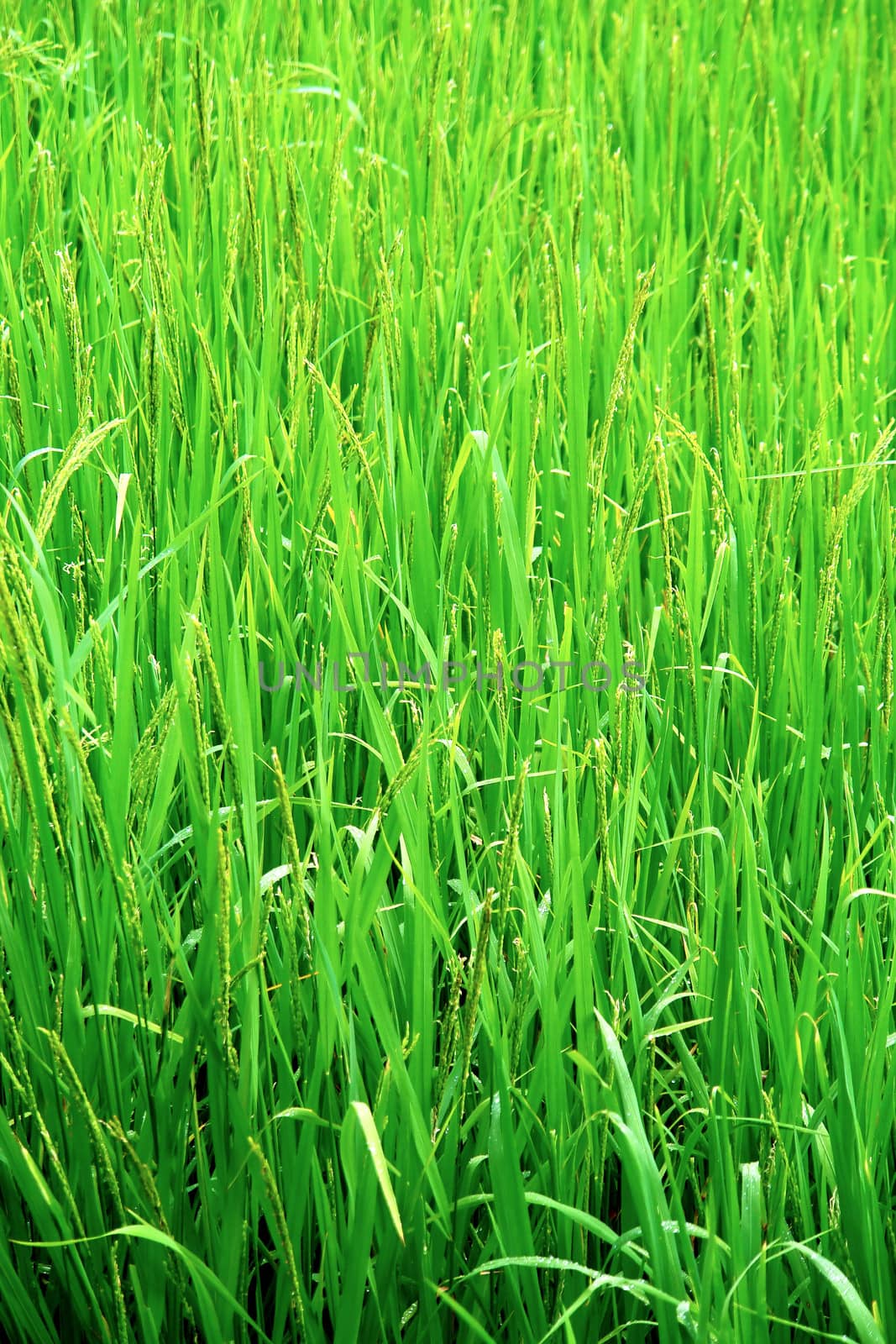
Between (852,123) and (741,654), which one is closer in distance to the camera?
(741,654)

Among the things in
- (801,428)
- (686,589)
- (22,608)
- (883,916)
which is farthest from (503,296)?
(22,608)

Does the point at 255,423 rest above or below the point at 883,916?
above

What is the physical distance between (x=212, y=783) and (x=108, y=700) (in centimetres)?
13

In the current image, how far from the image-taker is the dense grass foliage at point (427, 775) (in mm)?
896

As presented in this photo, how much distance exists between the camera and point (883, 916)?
4.09ft

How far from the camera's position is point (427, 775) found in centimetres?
101

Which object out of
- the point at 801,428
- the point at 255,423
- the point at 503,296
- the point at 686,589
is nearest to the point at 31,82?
the point at 503,296

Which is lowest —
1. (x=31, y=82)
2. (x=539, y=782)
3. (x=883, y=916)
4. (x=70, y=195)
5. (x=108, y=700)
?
(x=883, y=916)

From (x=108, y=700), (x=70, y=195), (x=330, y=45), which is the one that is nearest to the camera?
(x=108, y=700)

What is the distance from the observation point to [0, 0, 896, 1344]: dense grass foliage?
0.90 metres

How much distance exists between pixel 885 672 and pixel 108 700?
695mm

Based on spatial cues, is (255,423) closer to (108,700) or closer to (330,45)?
(108,700)

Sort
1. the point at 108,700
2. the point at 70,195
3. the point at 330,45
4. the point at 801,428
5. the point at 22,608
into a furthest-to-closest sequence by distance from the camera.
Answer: the point at 330,45
the point at 70,195
the point at 801,428
the point at 108,700
the point at 22,608

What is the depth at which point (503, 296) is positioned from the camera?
1.77m
